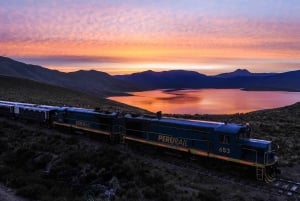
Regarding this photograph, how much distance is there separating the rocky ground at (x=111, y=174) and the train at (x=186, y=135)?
0.90 meters

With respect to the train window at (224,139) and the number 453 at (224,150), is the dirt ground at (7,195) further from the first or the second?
the train window at (224,139)

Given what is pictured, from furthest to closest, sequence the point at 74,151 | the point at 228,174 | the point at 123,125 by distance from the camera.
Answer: the point at 123,125, the point at 74,151, the point at 228,174

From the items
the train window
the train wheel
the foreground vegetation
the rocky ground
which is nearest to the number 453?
the train window

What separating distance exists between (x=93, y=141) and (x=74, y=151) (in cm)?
557

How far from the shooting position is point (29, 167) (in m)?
26.9

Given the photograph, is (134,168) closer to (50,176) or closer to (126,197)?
(126,197)

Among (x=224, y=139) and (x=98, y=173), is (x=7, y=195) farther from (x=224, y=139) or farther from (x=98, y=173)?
(x=224, y=139)

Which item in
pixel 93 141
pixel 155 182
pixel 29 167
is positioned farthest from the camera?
pixel 93 141

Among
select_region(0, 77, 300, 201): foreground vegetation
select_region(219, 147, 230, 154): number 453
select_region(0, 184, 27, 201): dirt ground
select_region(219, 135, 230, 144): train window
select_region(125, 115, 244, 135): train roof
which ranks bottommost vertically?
select_region(0, 184, 27, 201): dirt ground

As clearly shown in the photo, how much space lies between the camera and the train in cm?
2152

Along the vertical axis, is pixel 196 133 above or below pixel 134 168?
above

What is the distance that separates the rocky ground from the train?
904mm

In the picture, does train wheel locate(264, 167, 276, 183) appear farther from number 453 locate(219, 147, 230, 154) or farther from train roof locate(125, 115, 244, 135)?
train roof locate(125, 115, 244, 135)

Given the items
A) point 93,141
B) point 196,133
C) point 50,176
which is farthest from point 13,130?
point 196,133
